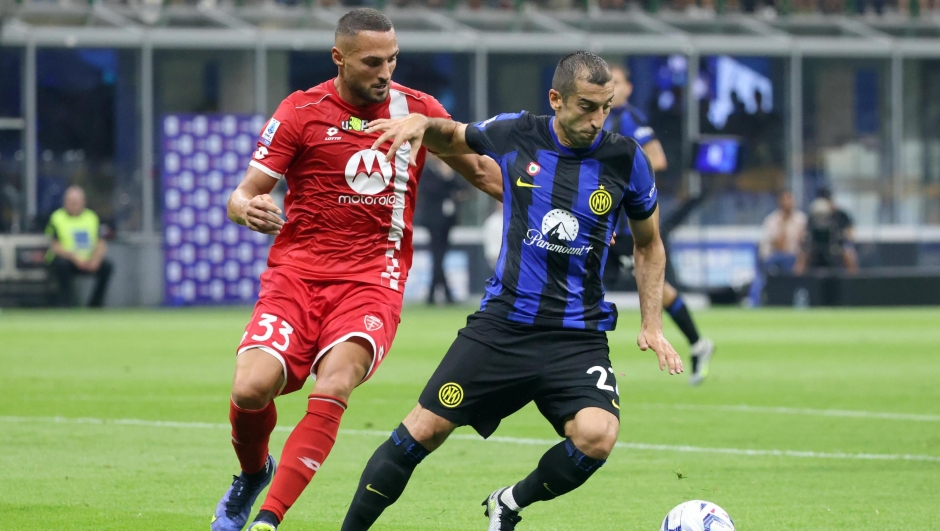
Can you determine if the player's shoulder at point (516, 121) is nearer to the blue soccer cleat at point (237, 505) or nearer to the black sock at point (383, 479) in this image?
the black sock at point (383, 479)

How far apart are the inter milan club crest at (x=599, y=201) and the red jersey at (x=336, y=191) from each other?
860 mm

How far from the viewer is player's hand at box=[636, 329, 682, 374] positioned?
5.21 metres

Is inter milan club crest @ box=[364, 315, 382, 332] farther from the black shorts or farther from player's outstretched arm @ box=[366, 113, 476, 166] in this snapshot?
player's outstretched arm @ box=[366, 113, 476, 166]

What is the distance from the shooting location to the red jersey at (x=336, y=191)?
19.0 ft

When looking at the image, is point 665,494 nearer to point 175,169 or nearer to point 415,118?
point 415,118

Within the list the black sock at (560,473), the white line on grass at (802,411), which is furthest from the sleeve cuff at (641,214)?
the white line on grass at (802,411)

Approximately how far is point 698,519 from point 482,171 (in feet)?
5.46

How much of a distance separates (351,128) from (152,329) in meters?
12.5

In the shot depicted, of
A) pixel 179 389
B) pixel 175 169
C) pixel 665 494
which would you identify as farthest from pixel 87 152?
pixel 665 494

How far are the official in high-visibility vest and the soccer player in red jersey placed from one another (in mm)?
16977

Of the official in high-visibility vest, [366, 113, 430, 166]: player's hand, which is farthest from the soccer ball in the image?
the official in high-visibility vest

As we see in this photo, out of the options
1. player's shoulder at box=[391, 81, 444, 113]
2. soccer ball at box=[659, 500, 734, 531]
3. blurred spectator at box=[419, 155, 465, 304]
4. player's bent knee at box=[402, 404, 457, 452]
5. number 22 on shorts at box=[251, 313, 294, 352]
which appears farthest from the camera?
blurred spectator at box=[419, 155, 465, 304]

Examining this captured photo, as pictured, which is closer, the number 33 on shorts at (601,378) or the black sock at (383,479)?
the black sock at (383,479)

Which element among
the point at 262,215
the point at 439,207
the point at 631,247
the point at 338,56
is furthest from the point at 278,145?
the point at 439,207
